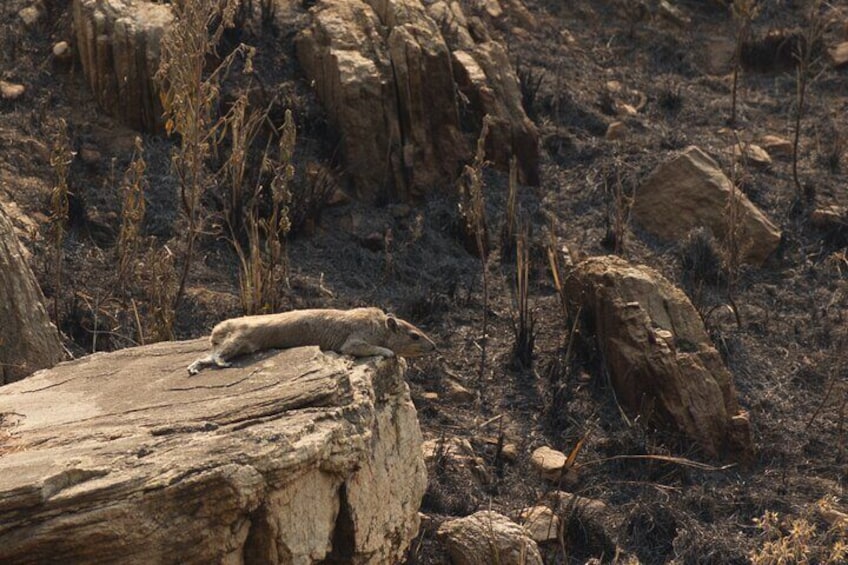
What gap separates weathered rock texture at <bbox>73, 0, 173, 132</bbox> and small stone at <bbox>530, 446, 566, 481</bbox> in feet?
15.9

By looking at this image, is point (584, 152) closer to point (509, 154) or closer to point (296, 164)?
point (509, 154)

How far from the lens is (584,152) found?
1367 centimetres

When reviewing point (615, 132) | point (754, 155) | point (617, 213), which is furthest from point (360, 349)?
point (754, 155)

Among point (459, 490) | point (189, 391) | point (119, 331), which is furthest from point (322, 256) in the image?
point (189, 391)

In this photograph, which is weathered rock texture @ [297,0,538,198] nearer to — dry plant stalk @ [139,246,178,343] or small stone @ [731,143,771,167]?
small stone @ [731,143,771,167]

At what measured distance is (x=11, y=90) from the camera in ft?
40.2

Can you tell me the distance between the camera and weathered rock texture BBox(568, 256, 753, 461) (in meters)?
10.0

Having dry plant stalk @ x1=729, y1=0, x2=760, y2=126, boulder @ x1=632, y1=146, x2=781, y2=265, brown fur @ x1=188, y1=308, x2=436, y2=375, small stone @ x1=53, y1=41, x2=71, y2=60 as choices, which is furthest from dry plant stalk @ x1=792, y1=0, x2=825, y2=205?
small stone @ x1=53, y1=41, x2=71, y2=60

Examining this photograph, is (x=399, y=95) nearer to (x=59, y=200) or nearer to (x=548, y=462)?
(x=59, y=200)

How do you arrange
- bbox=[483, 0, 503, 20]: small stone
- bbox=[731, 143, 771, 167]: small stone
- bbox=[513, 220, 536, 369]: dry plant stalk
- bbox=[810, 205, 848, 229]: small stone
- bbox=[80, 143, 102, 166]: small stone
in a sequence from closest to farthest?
bbox=[513, 220, 536, 369]: dry plant stalk
bbox=[80, 143, 102, 166]: small stone
bbox=[810, 205, 848, 229]: small stone
bbox=[731, 143, 771, 167]: small stone
bbox=[483, 0, 503, 20]: small stone

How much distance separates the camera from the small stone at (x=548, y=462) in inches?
380

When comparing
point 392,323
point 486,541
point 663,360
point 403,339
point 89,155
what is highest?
point 89,155

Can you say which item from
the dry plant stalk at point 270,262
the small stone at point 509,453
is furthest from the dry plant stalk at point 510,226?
the small stone at point 509,453

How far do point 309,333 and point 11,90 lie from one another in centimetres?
592
